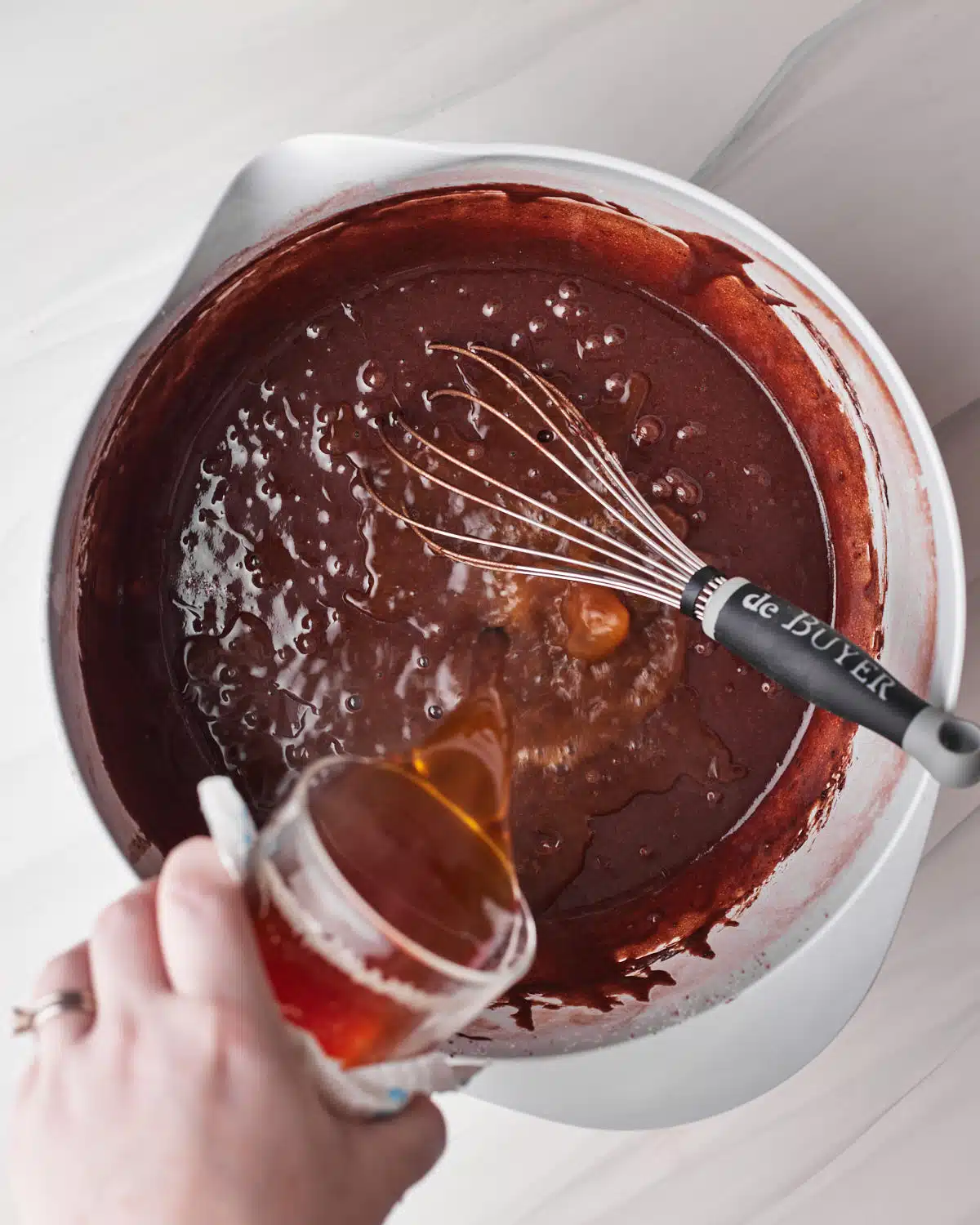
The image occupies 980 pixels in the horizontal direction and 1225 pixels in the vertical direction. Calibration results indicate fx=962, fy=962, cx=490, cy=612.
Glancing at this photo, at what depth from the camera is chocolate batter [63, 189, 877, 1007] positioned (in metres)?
0.74

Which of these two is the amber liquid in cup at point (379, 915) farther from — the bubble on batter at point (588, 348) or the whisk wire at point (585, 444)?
the bubble on batter at point (588, 348)

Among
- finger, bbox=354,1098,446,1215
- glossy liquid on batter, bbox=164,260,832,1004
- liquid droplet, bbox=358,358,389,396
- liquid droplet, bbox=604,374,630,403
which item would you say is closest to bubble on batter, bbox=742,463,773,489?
glossy liquid on batter, bbox=164,260,832,1004

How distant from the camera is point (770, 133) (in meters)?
0.71

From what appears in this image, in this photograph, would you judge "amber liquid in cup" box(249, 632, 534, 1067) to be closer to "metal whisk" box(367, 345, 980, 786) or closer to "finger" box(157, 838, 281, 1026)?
"finger" box(157, 838, 281, 1026)

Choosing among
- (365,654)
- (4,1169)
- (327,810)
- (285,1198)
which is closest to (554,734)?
(365,654)

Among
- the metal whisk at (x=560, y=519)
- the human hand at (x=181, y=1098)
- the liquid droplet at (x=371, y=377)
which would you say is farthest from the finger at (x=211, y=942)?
the liquid droplet at (x=371, y=377)

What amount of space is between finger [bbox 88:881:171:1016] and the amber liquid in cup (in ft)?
0.16

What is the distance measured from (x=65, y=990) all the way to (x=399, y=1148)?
0.18m

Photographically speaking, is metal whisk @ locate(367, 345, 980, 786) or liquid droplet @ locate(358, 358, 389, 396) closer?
metal whisk @ locate(367, 345, 980, 786)

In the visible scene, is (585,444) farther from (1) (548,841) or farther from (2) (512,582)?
(1) (548,841)

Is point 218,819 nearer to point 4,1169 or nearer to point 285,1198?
point 285,1198

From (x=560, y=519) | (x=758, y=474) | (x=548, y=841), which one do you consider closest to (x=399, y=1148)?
(x=548, y=841)

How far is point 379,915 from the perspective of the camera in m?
0.44

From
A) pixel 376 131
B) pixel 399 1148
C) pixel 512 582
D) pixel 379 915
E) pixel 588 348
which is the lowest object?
pixel 399 1148
